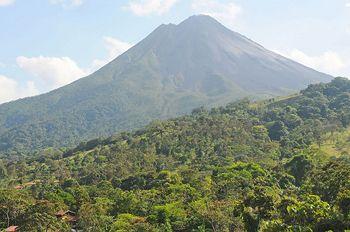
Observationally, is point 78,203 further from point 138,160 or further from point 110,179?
point 138,160

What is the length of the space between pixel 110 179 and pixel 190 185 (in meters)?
20.9

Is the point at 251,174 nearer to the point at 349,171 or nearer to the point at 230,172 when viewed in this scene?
the point at 230,172

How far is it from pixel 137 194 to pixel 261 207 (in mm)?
24331

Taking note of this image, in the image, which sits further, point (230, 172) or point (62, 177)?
point (62, 177)

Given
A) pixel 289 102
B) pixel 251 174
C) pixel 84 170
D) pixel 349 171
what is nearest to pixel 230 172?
pixel 251 174

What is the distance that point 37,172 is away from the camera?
93625 millimetres

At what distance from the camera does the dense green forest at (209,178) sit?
39.9 metres

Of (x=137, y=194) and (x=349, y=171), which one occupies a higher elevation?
(x=349, y=171)

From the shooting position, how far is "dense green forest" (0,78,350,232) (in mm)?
39938

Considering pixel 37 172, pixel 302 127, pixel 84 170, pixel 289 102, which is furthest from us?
pixel 289 102

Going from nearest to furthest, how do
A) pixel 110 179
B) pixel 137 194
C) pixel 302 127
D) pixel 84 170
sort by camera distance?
pixel 137 194
pixel 110 179
pixel 84 170
pixel 302 127

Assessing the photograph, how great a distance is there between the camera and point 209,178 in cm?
6525

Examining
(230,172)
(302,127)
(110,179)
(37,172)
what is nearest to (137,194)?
(230,172)

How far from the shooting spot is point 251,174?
6488 cm
